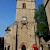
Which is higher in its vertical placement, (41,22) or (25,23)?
(25,23)

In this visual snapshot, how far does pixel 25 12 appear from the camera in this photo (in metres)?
36.2

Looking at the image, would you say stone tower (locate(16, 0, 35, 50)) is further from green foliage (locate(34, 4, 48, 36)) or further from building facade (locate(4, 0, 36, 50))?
green foliage (locate(34, 4, 48, 36))

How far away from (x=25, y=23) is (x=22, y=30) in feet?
6.64

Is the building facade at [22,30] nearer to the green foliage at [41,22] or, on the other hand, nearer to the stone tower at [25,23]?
the stone tower at [25,23]

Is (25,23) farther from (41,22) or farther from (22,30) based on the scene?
(41,22)

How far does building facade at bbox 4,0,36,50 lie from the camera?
33219mm

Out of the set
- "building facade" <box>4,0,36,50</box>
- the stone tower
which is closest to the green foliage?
the stone tower

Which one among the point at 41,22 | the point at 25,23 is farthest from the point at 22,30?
the point at 41,22

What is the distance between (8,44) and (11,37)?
1.96 meters

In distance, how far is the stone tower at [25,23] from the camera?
33.4 m

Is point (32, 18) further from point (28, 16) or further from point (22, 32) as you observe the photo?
point (22, 32)

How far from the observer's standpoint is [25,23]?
115ft

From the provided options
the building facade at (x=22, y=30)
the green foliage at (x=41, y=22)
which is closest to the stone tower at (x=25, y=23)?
the building facade at (x=22, y=30)

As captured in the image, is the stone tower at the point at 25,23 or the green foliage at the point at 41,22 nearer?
the green foliage at the point at 41,22
